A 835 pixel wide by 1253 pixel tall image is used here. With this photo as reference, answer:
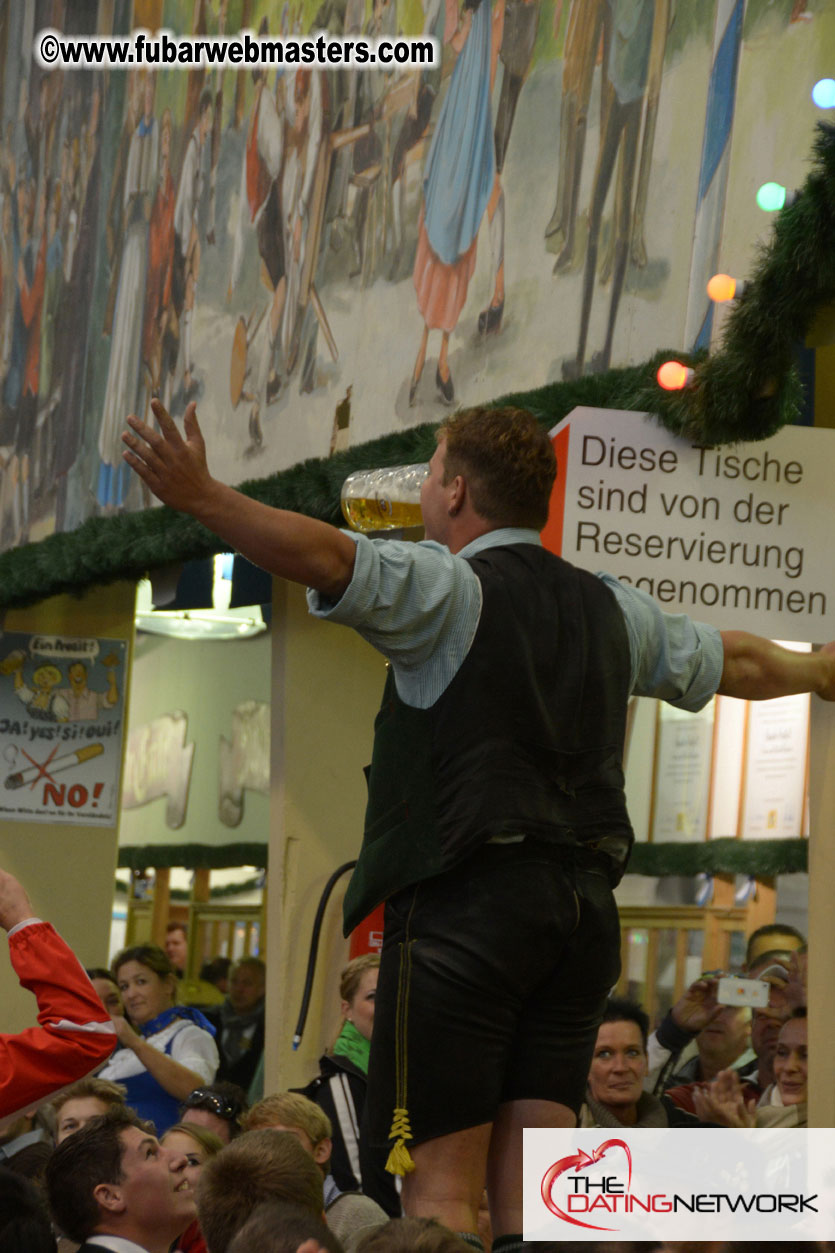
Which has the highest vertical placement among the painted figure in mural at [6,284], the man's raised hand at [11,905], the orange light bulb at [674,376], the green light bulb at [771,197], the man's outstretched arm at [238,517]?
the painted figure in mural at [6,284]

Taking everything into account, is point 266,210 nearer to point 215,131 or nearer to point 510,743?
point 215,131

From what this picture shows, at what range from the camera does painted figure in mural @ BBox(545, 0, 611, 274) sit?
692 cm

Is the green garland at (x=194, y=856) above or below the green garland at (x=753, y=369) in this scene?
below

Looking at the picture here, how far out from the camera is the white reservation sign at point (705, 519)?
518 cm

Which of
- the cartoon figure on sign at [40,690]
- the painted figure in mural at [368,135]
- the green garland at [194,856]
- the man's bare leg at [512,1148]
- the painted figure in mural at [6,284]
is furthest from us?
the green garland at [194,856]

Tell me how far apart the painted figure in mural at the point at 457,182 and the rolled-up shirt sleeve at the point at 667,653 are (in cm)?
424

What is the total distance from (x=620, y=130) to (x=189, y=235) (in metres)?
4.57

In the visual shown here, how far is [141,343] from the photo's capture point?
11.2m

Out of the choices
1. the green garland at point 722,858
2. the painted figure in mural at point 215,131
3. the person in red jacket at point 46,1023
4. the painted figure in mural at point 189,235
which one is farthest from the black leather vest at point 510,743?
the painted figure in mural at point 215,131

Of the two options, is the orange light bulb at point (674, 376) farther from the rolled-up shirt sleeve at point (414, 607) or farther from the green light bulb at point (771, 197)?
the rolled-up shirt sleeve at point (414, 607)

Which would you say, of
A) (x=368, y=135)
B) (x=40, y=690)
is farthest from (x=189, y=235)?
(x=40, y=690)

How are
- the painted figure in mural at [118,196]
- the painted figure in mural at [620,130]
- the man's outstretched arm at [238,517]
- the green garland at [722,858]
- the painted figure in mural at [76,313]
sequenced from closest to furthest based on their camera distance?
1. the man's outstretched arm at [238,517]
2. the painted figure in mural at [620,130]
3. the green garland at [722,858]
4. the painted figure in mural at [118,196]
5. the painted figure in mural at [76,313]

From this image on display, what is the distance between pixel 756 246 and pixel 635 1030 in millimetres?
2566

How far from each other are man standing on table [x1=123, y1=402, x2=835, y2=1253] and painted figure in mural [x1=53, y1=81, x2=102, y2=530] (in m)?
9.05
